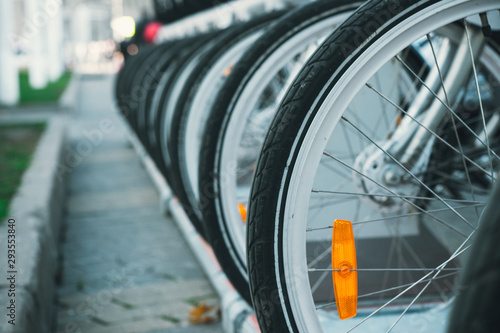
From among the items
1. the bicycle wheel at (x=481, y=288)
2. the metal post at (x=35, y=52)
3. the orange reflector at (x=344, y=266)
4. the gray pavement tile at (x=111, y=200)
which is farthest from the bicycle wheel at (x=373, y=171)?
the metal post at (x=35, y=52)

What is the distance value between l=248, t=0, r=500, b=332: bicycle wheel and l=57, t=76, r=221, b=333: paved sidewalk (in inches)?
21.5

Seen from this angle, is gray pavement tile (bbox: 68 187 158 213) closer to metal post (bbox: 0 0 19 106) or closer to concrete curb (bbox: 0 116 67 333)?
concrete curb (bbox: 0 116 67 333)

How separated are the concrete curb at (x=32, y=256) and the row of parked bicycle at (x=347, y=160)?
1.64ft

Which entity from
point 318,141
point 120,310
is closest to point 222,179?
point 318,141

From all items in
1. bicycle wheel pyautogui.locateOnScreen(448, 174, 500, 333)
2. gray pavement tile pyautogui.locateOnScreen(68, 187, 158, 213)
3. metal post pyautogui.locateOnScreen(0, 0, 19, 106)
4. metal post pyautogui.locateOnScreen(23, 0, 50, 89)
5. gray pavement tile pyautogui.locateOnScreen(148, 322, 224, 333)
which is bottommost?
bicycle wheel pyautogui.locateOnScreen(448, 174, 500, 333)

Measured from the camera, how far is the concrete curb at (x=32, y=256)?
1.52 m

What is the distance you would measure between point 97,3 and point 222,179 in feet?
106

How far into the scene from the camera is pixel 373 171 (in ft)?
4.88

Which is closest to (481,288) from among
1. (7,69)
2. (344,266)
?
(344,266)

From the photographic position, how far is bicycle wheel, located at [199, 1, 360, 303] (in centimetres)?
151

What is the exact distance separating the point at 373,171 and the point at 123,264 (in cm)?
141

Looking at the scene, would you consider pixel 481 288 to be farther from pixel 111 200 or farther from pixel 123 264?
pixel 111 200

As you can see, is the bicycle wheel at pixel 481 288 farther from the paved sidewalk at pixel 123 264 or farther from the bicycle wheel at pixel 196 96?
the bicycle wheel at pixel 196 96

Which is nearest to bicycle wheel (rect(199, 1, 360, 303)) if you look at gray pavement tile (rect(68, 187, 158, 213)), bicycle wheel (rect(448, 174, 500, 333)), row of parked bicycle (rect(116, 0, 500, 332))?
row of parked bicycle (rect(116, 0, 500, 332))
